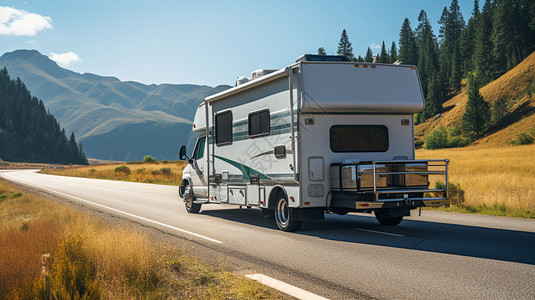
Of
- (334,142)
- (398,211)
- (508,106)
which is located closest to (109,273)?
(334,142)

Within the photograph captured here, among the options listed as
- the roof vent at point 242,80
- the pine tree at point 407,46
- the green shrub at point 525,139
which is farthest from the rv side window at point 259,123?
the pine tree at point 407,46

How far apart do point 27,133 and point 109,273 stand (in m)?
175

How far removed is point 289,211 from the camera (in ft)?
35.1

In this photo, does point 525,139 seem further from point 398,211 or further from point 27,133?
point 27,133

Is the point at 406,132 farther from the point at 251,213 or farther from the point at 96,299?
the point at 96,299

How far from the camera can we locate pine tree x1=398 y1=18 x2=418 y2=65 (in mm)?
139625

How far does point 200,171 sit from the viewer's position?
14711mm

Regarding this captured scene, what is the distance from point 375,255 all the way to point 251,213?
753cm

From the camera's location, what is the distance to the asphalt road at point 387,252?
5906 millimetres

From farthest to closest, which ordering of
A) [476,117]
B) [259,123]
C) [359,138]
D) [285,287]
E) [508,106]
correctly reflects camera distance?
[508,106] → [476,117] → [259,123] → [359,138] → [285,287]

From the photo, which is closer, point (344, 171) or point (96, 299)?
point (96, 299)

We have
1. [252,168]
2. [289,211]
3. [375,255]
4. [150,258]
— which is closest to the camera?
[150,258]

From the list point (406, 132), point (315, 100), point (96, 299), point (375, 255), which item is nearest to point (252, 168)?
point (315, 100)

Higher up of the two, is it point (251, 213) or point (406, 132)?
point (406, 132)
